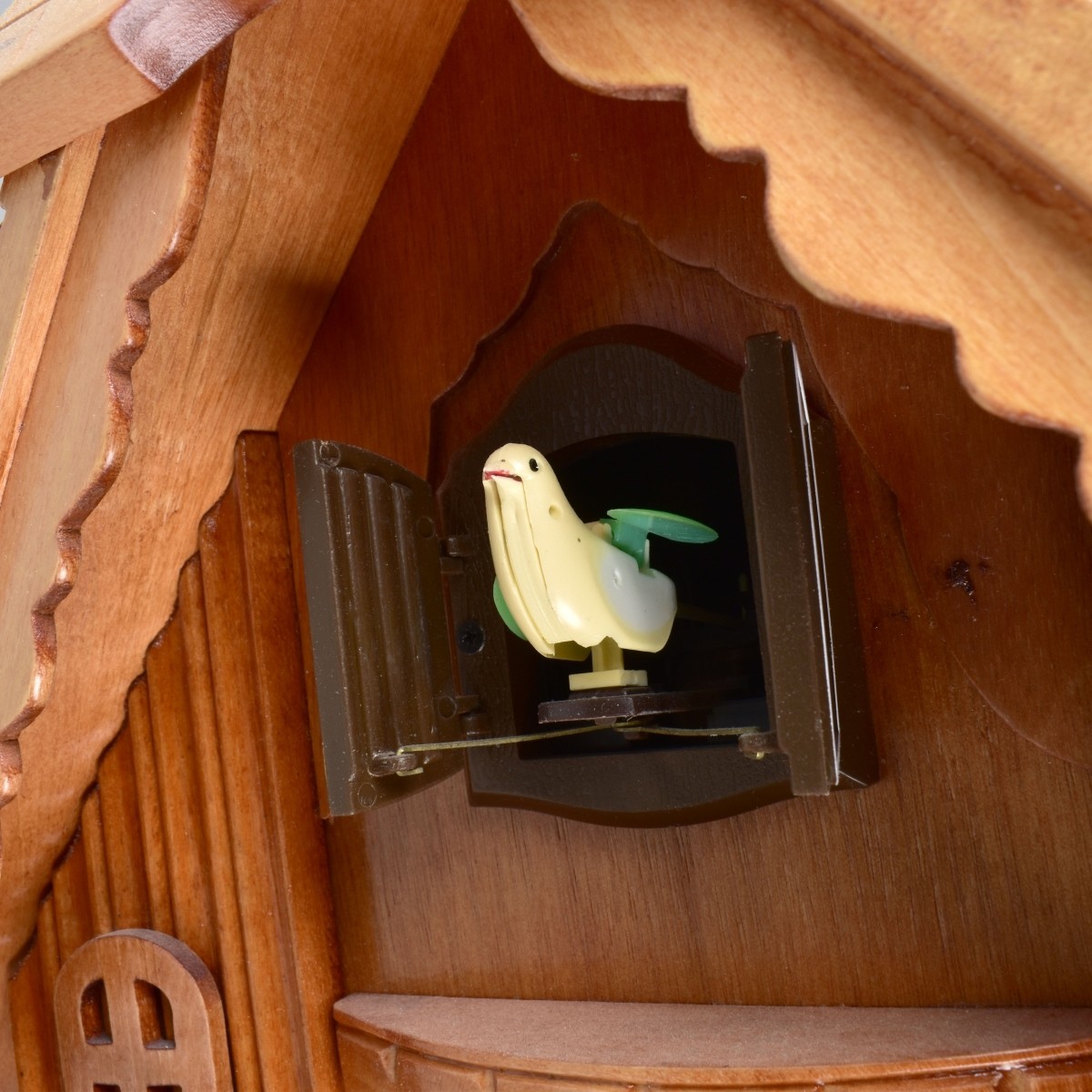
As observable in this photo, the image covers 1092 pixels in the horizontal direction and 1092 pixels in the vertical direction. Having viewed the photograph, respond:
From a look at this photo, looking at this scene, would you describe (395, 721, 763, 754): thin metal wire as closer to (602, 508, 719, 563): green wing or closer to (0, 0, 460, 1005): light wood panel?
(602, 508, 719, 563): green wing

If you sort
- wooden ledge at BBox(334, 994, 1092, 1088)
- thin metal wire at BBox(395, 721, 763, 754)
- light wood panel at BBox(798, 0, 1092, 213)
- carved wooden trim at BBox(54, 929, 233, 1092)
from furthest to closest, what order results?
carved wooden trim at BBox(54, 929, 233, 1092), thin metal wire at BBox(395, 721, 763, 754), wooden ledge at BBox(334, 994, 1092, 1088), light wood panel at BBox(798, 0, 1092, 213)

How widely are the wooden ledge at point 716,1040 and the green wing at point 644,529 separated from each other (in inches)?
11.2

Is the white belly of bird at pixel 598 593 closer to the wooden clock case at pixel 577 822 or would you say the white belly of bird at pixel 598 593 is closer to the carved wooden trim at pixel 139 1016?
the wooden clock case at pixel 577 822

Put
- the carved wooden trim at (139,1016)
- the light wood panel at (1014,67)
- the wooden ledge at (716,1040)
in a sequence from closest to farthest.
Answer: the light wood panel at (1014,67)
the wooden ledge at (716,1040)
the carved wooden trim at (139,1016)

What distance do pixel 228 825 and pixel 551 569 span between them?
0.39 m

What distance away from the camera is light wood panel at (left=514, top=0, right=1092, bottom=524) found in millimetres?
509

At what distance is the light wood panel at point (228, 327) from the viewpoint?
84 cm

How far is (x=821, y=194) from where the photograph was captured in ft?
1.81

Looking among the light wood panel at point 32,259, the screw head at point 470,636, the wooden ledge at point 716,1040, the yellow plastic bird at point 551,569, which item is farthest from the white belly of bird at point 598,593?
the light wood panel at point 32,259

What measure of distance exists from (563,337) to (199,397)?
265 mm

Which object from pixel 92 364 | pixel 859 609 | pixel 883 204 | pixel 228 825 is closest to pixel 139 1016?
pixel 228 825

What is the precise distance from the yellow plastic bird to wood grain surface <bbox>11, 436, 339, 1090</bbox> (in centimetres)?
30

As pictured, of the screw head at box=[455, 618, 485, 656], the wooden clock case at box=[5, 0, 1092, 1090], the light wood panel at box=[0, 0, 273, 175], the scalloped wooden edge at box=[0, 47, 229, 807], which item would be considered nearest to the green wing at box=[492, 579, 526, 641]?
the screw head at box=[455, 618, 485, 656]

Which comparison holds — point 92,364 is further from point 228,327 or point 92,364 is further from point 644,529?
point 644,529
